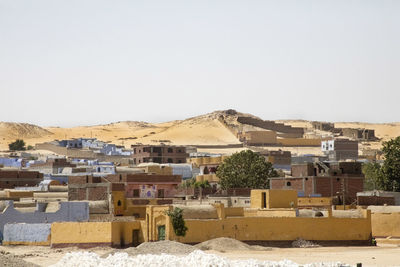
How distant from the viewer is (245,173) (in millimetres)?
70500

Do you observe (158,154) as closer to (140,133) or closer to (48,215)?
(48,215)

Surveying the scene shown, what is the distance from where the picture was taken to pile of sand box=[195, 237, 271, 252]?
42.6 metres

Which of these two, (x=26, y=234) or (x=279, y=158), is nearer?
(x=26, y=234)

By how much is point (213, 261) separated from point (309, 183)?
92.1ft

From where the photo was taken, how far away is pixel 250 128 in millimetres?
152375

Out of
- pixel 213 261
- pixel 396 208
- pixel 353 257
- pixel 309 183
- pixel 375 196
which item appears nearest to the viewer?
pixel 213 261

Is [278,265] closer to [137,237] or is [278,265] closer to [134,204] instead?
[137,237]

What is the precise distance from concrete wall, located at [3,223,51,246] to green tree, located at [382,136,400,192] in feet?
103

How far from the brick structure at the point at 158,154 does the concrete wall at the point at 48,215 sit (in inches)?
1961

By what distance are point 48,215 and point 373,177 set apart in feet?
113

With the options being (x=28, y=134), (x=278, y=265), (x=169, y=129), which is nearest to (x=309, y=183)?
(x=278, y=265)

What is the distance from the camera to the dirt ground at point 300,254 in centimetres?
3938

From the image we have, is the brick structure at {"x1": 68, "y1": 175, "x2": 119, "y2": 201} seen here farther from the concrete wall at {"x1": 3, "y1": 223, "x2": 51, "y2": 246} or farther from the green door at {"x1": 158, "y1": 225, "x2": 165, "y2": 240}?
the green door at {"x1": 158, "y1": 225, "x2": 165, "y2": 240}

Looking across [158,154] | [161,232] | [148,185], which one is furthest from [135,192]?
[158,154]
